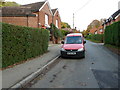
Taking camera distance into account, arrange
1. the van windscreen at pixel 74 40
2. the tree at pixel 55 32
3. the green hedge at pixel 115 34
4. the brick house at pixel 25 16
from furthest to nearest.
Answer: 1. the tree at pixel 55 32
2. the brick house at pixel 25 16
3. the green hedge at pixel 115 34
4. the van windscreen at pixel 74 40

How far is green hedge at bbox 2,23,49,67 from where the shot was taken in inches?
227

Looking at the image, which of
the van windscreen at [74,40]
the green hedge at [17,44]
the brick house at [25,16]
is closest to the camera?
the green hedge at [17,44]

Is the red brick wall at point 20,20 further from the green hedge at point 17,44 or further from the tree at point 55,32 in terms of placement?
the green hedge at point 17,44

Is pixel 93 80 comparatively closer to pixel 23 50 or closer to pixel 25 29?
pixel 23 50

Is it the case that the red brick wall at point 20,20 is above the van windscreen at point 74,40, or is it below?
above

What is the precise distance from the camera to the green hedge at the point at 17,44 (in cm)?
577

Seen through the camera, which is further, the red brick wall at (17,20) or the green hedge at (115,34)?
the red brick wall at (17,20)

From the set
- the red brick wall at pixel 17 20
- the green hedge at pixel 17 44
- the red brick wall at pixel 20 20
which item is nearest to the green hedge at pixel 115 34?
the green hedge at pixel 17 44

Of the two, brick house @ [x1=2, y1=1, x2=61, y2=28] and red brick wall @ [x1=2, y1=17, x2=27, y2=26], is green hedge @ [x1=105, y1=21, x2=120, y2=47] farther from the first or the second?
red brick wall @ [x1=2, y1=17, x2=27, y2=26]

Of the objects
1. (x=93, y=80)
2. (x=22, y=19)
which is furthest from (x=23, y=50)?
(x=22, y=19)

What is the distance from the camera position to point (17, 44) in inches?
268

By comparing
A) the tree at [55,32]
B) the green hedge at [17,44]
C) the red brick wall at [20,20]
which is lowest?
the green hedge at [17,44]

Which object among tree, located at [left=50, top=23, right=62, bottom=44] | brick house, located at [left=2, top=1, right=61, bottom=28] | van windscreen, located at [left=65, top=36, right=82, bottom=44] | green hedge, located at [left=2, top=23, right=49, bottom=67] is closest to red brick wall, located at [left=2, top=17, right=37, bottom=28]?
brick house, located at [left=2, top=1, right=61, bottom=28]

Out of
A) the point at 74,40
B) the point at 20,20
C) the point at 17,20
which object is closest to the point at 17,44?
the point at 74,40
